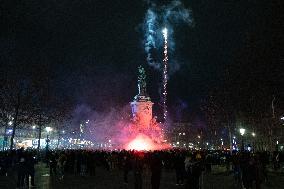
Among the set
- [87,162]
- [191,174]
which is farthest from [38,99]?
[191,174]

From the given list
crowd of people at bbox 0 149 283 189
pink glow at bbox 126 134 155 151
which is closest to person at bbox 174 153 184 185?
crowd of people at bbox 0 149 283 189

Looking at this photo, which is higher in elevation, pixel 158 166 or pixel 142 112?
pixel 142 112

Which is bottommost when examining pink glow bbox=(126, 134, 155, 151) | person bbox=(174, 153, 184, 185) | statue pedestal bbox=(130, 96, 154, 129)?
person bbox=(174, 153, 184, 185)

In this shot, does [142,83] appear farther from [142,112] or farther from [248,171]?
[248,171]

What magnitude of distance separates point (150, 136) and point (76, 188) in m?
74.2

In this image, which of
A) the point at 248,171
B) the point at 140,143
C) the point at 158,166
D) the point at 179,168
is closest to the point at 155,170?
the point at 158,166

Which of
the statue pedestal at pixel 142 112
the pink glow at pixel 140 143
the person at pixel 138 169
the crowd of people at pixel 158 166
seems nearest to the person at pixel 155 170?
the crowd of people at pixel 158 166

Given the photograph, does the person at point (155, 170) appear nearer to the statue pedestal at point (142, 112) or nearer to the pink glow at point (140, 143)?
the pink glow at point (140, 143)

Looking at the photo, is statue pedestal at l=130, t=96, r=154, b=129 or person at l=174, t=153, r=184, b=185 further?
statue pedestal at l=130, t=96, r=154, b=129

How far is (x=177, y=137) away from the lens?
159500 mm

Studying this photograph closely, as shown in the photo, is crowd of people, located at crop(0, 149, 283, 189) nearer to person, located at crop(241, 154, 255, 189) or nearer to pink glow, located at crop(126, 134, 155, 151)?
person, located at crop(241, 154, 255, 189)

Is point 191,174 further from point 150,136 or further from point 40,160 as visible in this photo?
Result: point 150,136

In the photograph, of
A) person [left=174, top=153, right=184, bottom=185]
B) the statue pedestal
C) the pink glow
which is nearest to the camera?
person [left=174, top=153, right=184, bottom=185]

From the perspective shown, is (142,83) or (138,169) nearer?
(138,169)
